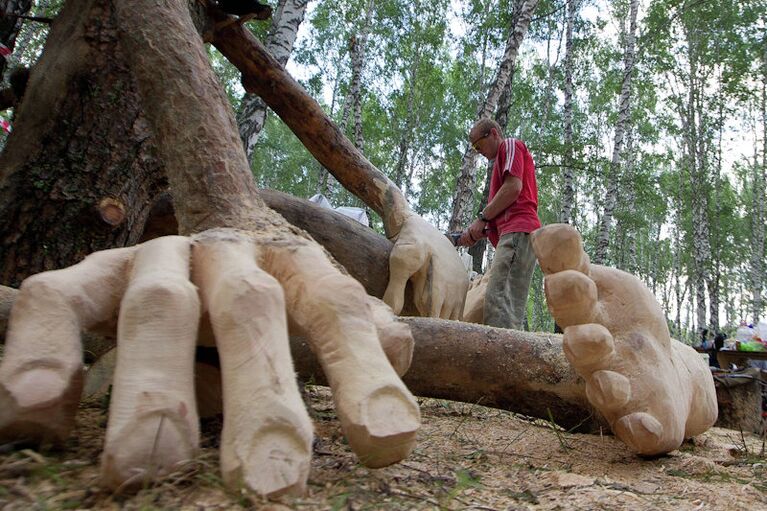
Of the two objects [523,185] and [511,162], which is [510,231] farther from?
[511,162]

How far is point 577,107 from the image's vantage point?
808 inches

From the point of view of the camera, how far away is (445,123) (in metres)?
21.1

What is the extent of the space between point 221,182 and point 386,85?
60.4 ft

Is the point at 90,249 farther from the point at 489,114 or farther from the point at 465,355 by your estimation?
the point at 489,114

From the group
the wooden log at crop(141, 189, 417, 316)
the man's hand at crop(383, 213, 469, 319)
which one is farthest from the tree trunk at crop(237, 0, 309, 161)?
the man's hand at crop(383, 213, 469, 319)

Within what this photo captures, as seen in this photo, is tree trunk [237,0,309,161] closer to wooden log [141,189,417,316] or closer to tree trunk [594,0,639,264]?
wooden log [141,189,417,316]

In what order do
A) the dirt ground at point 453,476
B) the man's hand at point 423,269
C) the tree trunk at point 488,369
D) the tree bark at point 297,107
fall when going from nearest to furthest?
the dirt ground at point 453,476, the tree trunk at point 488,369, the man's hand at point 423,269, the tree bark at point 297,107

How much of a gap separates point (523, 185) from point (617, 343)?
2119 mm

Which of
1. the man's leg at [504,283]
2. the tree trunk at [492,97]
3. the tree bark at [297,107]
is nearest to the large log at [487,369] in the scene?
the tree bark at [297,107]

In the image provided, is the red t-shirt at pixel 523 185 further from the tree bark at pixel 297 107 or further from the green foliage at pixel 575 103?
the green foliage at pixel 575 103

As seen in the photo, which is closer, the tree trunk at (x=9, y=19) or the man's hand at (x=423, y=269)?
the man's hand at (x=423, y=269)

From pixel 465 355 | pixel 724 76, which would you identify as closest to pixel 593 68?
pixel 724 76

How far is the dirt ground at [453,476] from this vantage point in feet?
2.38

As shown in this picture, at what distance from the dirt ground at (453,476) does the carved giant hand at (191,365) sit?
0.04m
